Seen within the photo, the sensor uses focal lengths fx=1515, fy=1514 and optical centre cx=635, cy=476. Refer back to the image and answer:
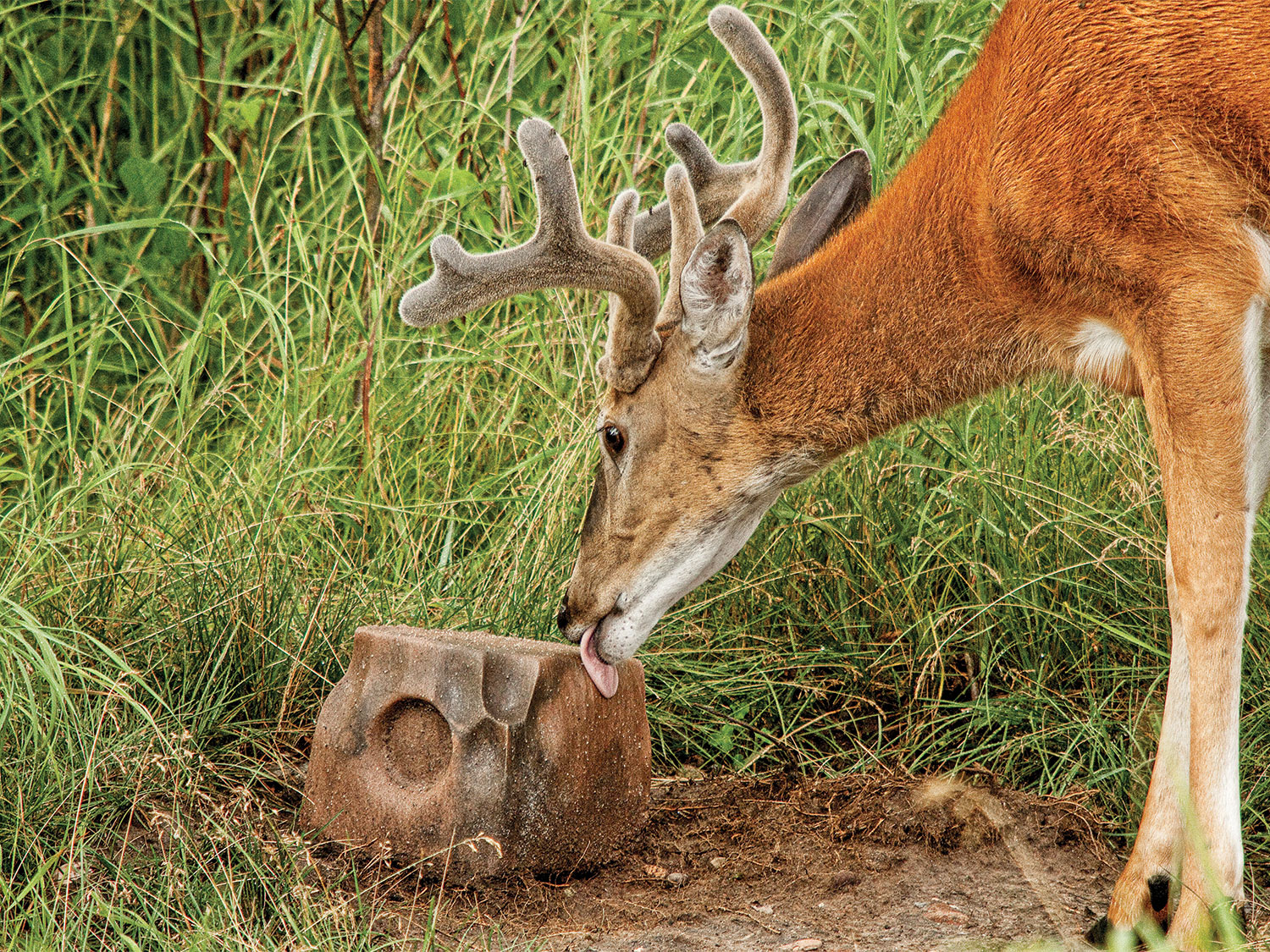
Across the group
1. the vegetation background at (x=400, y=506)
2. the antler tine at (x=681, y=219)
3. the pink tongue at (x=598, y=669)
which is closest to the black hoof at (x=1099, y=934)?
the vegetation background at (x=400, y=506)

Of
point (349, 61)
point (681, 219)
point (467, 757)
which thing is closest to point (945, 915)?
point (467, 757)

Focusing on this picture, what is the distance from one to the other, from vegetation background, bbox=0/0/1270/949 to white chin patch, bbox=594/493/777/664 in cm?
49

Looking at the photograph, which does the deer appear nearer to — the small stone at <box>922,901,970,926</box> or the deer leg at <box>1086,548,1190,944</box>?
the deer leg at <box>1086,548,1190,944</box>

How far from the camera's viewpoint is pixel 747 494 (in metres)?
3.80

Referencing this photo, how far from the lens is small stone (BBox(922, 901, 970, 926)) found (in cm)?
346

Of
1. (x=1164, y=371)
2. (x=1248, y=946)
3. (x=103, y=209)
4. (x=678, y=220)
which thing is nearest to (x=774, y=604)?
(x=678, y=220)

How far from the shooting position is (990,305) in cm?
355

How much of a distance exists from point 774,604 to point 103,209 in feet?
11.2

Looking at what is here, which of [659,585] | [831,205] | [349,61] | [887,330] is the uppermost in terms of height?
[349,61]

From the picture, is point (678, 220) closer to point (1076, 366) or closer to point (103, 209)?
point (1076, 366)

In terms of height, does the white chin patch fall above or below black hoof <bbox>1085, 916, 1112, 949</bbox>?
above

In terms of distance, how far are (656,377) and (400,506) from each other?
129 centimetres

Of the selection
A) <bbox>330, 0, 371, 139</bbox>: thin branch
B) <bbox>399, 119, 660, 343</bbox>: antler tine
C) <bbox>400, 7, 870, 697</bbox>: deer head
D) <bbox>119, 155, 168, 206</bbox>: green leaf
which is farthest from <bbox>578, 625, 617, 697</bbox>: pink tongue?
<bbox>119, 155, 168, 206</bbox>: green leaf

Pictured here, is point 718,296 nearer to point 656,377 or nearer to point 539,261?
point 656,377
